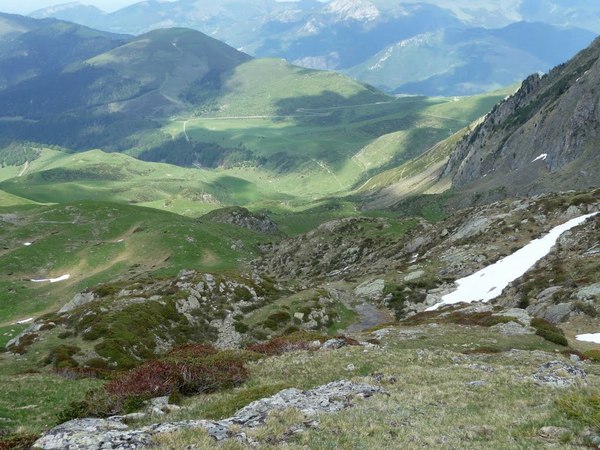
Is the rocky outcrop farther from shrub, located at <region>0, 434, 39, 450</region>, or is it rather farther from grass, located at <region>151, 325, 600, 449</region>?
shrub, located at <region>0, 434, 39, 450</region>

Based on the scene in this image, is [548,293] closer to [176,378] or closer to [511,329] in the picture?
[511,329]

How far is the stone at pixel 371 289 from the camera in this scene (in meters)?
74.0

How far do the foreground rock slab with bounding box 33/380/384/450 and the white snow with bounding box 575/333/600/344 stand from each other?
1073 inches

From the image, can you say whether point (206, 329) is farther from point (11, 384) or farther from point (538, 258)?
point (538, 258)

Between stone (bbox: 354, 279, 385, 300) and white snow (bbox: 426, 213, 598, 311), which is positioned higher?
white snow (bbox: 426, 213, 598, 311)

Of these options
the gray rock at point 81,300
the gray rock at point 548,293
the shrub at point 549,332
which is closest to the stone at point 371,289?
the gray rock at point 548,293

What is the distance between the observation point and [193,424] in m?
17.0

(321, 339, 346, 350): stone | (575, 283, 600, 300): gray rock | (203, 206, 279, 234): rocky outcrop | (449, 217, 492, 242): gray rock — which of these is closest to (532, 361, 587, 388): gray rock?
(321, 339, 346, 350): stone

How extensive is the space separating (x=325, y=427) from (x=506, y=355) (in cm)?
2124

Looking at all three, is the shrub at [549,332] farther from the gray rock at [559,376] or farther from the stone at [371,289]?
the stone at [371,289]

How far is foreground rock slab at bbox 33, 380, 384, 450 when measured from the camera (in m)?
15.4

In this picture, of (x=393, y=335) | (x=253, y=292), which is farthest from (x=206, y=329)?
(x=393, y=335)

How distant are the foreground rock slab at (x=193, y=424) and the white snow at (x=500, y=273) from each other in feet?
143

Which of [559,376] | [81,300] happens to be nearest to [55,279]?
[81,300]
